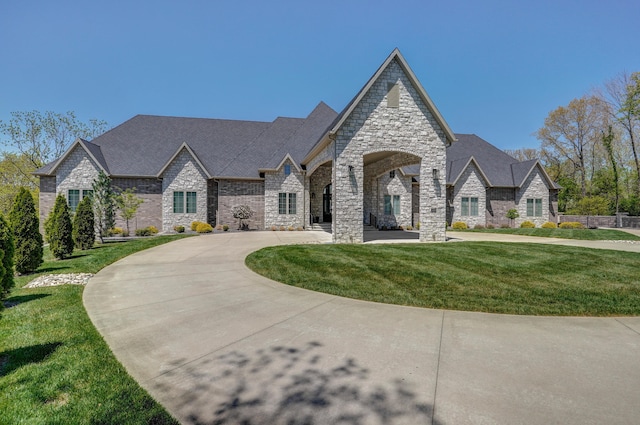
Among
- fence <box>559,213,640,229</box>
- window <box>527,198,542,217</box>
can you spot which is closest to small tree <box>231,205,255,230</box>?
window <box>527,198,542,217</box>

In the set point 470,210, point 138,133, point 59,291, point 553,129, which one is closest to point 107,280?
point 59,291

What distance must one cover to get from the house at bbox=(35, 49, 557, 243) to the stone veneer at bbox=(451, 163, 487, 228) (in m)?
0.09

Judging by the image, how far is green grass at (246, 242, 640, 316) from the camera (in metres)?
5.77

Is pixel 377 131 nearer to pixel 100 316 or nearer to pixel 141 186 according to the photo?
pixel 100 316

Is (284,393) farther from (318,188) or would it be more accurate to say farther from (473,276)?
(318,188)

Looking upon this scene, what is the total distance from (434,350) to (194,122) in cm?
2798

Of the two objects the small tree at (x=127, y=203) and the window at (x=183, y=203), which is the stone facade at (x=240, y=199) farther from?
the small tree at (x=127, y=203)

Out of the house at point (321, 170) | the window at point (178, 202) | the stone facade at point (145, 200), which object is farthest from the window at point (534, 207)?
the stone facade at point (145, 200)

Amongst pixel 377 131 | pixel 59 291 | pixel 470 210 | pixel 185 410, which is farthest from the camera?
pixel 470 210

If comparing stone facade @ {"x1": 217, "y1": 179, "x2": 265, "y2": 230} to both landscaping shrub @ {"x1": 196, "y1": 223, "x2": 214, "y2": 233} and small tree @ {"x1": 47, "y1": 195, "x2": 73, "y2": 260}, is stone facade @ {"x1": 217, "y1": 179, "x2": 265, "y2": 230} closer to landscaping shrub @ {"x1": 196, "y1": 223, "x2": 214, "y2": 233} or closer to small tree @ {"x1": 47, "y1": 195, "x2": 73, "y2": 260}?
landscaping shrub @ {"x1": 196, "y1": 223, "x2": 214, "y2": 233}

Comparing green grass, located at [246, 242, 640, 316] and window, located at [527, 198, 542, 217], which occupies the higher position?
window, located at [527, 198, 542, 217]

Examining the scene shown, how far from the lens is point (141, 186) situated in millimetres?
22422

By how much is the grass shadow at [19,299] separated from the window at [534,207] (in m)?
32.3

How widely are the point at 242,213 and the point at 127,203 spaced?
25.1 ft
